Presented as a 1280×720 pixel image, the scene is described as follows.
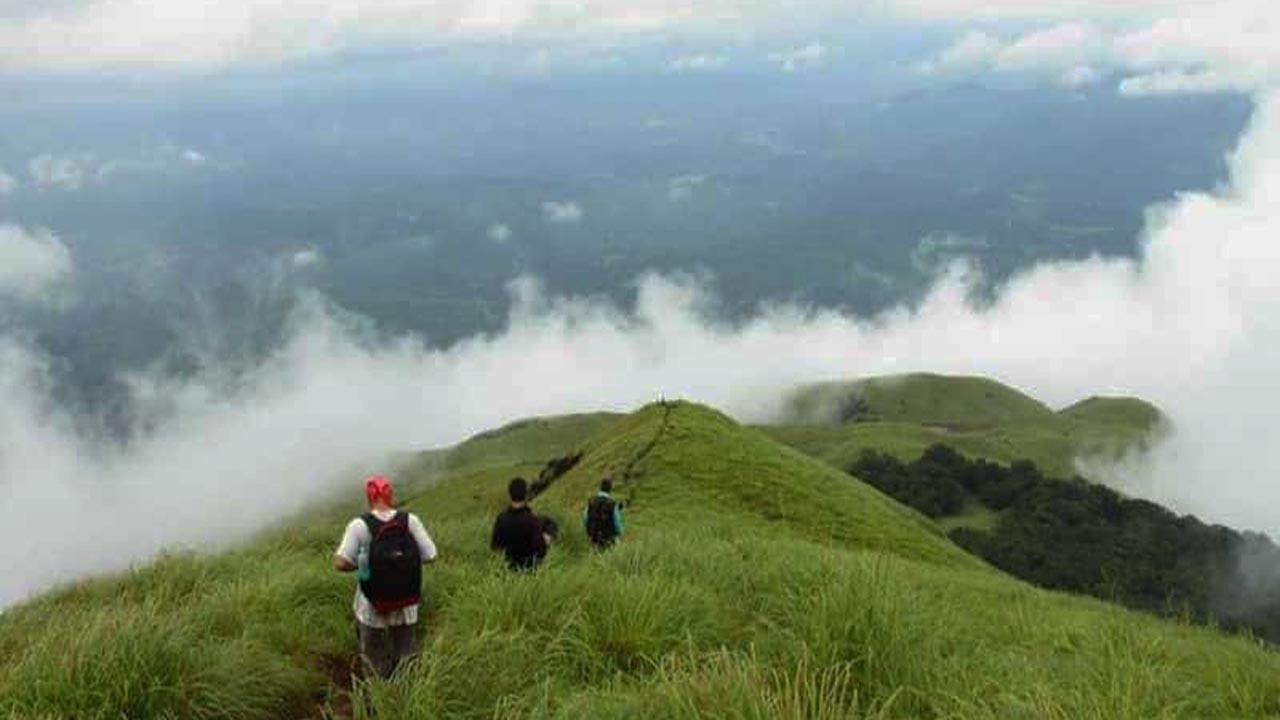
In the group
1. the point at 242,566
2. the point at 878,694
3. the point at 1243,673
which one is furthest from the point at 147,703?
the point at 1243,673

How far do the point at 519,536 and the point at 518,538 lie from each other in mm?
32

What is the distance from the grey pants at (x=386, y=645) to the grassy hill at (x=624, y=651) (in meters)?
0.29

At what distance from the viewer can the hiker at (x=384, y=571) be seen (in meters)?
10.9

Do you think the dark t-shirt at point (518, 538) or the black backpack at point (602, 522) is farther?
the black backpack at point (602, 522)

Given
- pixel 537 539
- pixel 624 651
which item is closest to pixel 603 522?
pixel 537 539

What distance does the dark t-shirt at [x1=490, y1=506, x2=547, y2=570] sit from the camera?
47.5 ft

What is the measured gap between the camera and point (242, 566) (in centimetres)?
1680

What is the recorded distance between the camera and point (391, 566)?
10.9m

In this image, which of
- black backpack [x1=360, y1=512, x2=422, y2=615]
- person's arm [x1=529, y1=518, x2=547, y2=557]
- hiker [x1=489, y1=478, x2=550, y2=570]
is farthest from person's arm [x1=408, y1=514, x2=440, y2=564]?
person's arm [x1=529, y1=518, x2=547, y2=557]

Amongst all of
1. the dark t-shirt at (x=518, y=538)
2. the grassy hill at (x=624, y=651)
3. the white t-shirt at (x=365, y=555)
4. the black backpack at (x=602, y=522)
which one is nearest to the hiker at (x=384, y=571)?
the white t-shirt at (x=365, y=555)

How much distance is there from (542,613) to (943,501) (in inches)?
4350

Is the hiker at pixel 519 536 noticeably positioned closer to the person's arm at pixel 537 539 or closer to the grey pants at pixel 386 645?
the person's arm at pixel 537 539

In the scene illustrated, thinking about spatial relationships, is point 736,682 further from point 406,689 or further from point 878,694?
point 406,689

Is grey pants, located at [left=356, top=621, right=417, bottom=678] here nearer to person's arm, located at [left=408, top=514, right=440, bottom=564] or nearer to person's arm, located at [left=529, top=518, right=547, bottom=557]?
person's arm, located at [left=408, top=514, right=440, bottom=564]
